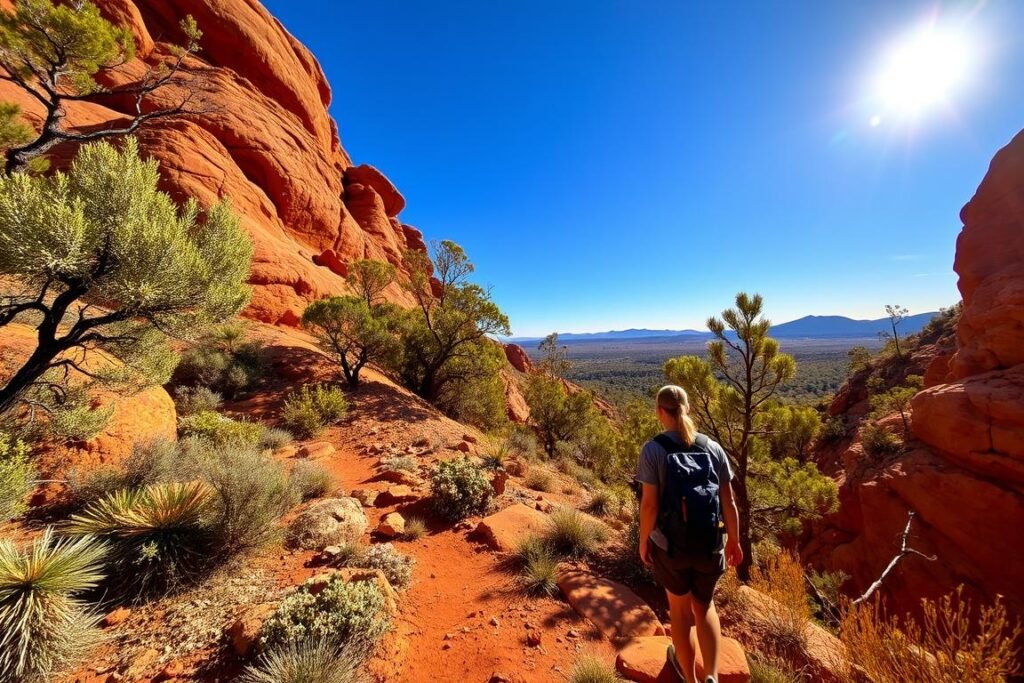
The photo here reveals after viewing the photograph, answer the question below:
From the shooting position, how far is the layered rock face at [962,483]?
865 cm

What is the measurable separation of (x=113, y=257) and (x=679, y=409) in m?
6.93

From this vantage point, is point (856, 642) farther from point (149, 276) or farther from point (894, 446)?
point (894, 446)

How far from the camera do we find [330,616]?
3.27 meters

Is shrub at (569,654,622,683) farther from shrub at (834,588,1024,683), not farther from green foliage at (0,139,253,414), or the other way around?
green foliage at (0,139,253,414)

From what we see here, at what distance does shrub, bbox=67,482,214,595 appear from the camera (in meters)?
3.79

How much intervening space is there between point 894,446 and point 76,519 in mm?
18324

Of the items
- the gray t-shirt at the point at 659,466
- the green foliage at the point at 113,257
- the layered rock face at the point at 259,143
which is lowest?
the gray t-shirt at the point at 659,466

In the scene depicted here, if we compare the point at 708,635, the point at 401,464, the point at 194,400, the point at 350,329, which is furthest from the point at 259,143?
the point at 708,635

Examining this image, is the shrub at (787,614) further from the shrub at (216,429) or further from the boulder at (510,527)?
the shrub at (216,429)

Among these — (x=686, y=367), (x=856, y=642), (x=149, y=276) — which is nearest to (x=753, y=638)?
(x=856, y=642)

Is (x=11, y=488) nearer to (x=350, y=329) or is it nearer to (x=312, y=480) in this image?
(x=312, y=480)

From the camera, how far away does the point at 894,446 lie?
11594mm

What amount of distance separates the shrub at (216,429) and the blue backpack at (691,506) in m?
7.74

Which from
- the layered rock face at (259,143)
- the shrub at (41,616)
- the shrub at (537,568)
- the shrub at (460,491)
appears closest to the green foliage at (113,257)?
the shrub at (41,616)
